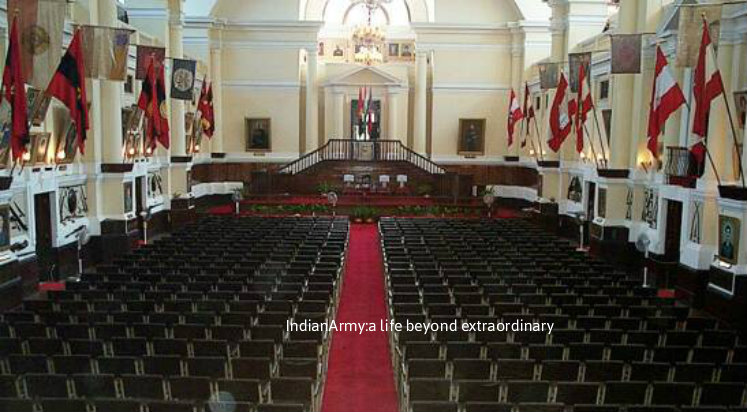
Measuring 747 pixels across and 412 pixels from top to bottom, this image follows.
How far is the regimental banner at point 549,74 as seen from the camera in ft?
84.2

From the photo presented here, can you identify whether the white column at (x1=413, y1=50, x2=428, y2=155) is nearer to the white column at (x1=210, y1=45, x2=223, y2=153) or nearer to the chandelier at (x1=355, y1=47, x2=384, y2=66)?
the chandelier at (x1=355, y1=47, x2=384, y2=66)

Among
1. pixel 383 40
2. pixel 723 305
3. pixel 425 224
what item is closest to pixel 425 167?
pixel 383 40

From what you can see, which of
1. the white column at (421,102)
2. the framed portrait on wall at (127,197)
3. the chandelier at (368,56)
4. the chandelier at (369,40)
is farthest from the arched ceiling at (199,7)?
the framed portrait on wall at (127,197)

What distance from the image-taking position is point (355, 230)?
1094 inches

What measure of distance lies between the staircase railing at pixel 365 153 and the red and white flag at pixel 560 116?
13377 millimetres

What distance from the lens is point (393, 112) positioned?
39.3 metres

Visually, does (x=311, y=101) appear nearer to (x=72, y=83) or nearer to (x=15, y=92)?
(x=72, y=83)

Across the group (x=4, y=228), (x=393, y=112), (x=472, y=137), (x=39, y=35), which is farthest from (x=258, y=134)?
(x=39, y=35)

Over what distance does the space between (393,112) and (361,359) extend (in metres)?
29.3

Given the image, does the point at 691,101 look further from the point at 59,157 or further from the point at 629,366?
the point at 59,157

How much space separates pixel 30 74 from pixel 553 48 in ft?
71.2

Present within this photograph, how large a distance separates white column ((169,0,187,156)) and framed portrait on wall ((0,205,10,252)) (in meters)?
13.5

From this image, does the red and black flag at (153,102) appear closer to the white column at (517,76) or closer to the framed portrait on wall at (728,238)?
the framed portrait on wall at (728,238)

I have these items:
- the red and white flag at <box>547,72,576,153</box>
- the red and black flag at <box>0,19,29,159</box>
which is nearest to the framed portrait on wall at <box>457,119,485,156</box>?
the red and white flag at <box>547,72,576,153</box>
